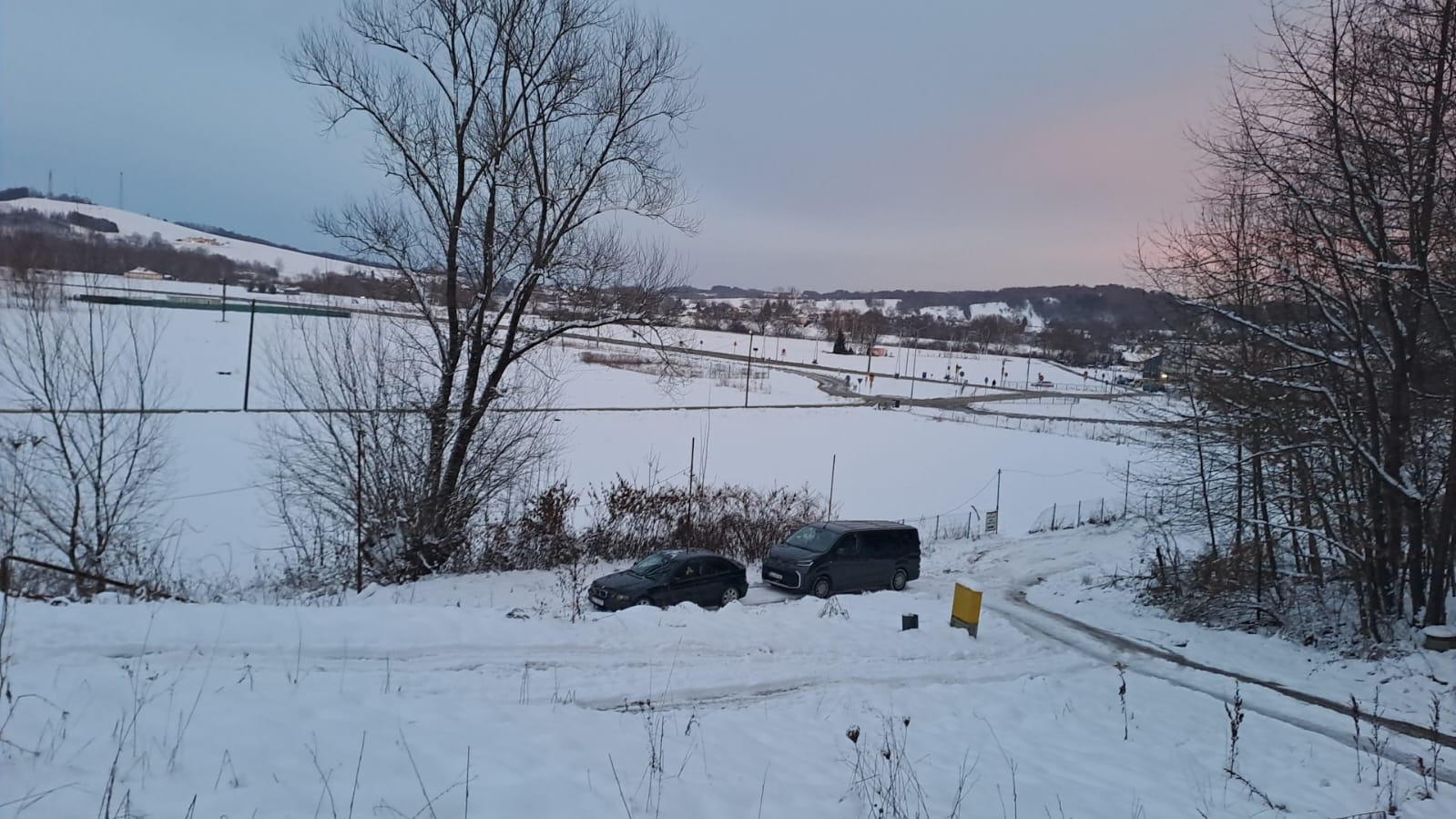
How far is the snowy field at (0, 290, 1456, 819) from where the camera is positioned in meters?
4.35

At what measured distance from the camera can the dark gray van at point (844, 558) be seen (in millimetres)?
16016

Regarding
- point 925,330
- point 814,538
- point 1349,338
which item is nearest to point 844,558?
point 814,538

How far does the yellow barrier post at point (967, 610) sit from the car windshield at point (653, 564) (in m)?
5.36

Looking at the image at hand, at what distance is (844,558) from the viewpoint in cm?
1652

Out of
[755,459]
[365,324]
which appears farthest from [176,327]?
[365,324]

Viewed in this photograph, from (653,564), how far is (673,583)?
67cm

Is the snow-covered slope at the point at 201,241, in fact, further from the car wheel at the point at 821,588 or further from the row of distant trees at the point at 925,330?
the row of distant trees at the point at 925,330

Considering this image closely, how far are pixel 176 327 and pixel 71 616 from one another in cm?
6525

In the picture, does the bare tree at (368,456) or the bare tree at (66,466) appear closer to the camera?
the bare tree at (66,466)

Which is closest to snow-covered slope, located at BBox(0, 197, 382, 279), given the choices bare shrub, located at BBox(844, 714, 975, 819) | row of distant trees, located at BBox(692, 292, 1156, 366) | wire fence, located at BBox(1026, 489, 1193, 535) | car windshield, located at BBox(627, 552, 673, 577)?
car windshield, located at BBox(627, 552, 673, 577)

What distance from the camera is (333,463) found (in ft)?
50.6

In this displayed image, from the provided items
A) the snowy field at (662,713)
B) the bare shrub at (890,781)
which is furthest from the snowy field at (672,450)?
the bare shrub at (890,781)

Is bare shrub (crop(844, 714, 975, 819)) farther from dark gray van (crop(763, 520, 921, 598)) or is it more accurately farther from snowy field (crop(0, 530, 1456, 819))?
dark gray van (crop(763, 520, 921, 598))

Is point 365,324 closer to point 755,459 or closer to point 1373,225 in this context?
point 1373,225
